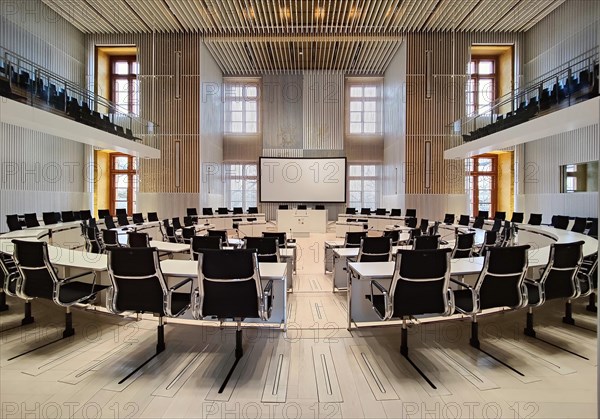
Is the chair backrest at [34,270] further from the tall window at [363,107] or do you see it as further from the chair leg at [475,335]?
the tall window at [363,107]

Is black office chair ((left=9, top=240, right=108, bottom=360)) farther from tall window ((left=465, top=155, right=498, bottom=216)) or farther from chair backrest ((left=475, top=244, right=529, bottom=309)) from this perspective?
tall window ((left=465, top=155, right=498, bottom=216))

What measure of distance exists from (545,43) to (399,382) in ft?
50.6

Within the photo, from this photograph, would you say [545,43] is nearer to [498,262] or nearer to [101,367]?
[498,262]

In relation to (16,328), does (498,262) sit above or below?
above

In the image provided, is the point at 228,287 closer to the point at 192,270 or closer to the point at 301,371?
the point at 192,270

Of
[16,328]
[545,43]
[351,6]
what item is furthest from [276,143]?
[16,328]

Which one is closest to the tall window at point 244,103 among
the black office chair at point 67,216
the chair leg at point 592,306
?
the black office chair at point 67,216

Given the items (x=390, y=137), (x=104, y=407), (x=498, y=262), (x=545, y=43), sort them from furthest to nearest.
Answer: (x=390, y=137)
(x=545, y=43)
(x=498, y=262)
(x=104, y=407)

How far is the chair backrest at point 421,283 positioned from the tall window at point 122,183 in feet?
53.5

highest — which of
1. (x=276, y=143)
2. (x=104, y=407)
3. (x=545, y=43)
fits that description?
(x=545, y=43)

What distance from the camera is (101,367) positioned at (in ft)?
10.3

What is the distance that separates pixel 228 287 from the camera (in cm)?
294

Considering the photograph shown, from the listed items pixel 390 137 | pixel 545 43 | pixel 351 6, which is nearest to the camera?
pixel 351 6

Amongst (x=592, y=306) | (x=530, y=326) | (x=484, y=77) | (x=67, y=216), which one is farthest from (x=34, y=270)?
(x=484, y=77)
